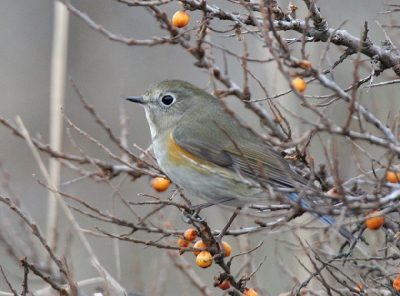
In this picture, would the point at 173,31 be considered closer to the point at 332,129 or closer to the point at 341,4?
the point at 332,129

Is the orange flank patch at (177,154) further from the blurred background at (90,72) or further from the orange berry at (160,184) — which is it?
the blurred background at (90,72)

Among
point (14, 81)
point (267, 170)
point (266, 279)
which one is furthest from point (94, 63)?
point (267, 170)

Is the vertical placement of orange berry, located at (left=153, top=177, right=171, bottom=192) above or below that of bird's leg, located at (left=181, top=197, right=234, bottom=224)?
above

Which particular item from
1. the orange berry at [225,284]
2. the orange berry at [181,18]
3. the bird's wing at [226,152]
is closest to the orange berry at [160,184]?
the bird's wing at [226,152]

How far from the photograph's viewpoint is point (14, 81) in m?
10.4

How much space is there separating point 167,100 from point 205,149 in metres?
0.52

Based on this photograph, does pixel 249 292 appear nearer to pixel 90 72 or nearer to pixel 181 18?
pixel 181 18

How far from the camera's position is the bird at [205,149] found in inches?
145

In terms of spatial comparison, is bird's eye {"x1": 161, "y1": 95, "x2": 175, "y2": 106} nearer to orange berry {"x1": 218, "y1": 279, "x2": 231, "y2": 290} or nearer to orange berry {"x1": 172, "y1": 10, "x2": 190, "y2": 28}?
orange berry {"x1": 172, "y1": 10, "x2": 190, "y2": 28}

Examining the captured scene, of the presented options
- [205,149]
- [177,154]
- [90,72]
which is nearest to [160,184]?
[177,154]

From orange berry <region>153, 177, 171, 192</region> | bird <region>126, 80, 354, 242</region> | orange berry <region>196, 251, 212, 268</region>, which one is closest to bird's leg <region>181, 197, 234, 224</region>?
bird <region>126, 80, 354, 242</region>

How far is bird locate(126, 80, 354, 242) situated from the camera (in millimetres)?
3684

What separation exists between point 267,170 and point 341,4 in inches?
247

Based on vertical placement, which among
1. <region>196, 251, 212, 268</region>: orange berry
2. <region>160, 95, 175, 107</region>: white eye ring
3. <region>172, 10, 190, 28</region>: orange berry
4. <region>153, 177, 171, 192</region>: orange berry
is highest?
<region>160, 95, 175, 107</region>: white eye ring
